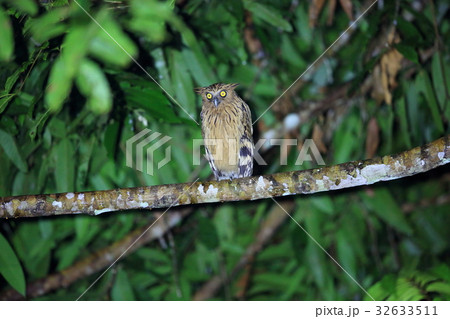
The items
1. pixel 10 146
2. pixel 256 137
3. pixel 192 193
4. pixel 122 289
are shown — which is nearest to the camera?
pixel 192 193

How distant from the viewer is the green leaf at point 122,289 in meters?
3.36

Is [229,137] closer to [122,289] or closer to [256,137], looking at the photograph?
[256,137]

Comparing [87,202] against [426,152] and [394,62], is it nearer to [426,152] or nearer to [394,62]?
[426,152]

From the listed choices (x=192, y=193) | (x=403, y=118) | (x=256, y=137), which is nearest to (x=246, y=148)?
(x=192, y=193)

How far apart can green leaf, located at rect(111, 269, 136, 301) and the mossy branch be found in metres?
1.58

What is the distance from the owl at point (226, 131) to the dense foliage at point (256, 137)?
0.44 feet

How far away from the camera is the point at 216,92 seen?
9.01 ft

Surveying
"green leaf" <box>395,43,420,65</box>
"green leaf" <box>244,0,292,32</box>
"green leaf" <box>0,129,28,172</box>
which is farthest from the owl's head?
"green leaf" <box>0,129,28,172</box>

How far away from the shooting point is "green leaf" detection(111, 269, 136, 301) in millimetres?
3355

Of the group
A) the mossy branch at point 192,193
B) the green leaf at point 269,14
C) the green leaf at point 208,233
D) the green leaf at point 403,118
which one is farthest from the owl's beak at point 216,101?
the green leaf at point 403,118

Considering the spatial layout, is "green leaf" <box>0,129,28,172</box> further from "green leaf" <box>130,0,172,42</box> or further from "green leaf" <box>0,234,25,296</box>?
"green leaf" <box>130,0,172,42</box>

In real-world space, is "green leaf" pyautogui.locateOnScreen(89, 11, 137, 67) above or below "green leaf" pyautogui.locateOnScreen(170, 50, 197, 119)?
below

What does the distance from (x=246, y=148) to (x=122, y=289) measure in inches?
62.1

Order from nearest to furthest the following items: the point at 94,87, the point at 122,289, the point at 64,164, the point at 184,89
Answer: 1. the point at 94,87
2. the point at 64,164
3. the point at 184,89
4. the point at 122,289
